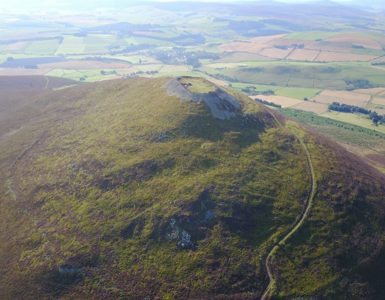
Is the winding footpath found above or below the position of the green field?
above

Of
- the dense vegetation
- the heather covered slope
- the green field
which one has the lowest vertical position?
the green field

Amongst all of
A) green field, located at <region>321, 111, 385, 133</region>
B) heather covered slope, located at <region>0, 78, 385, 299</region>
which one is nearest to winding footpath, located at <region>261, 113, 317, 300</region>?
heather covered slope, located at <region>0, 78, 385, 299</region>

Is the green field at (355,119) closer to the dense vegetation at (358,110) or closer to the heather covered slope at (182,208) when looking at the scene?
the dense vegetation at (358,110)

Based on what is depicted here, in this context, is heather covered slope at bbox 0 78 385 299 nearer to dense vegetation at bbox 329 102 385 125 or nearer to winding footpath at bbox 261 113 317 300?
winding footpath at bbox 261 113 317 300

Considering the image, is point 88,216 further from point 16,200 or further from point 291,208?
point 291,208

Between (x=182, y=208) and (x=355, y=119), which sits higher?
(x=182, y=208)

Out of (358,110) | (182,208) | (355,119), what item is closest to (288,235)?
(182,208)

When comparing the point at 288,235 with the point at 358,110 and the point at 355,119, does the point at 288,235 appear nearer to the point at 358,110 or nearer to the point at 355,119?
the point at 355,119

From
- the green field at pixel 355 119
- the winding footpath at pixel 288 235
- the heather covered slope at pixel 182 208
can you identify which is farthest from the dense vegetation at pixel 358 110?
the winding footpath at pixel 288 235

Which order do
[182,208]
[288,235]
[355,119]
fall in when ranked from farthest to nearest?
1. [355,119]
2. [182,208]
3. [288,235]
